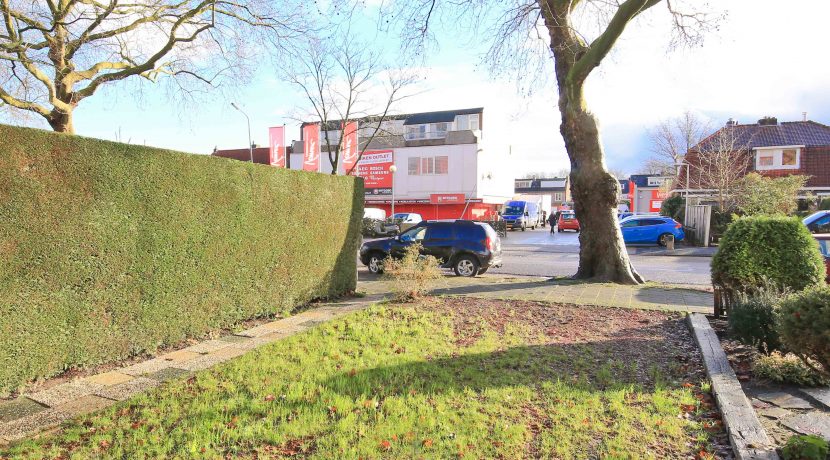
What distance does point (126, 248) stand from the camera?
5258 mm

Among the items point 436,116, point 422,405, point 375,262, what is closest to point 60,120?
point 375,262

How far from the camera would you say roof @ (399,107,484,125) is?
158 ft

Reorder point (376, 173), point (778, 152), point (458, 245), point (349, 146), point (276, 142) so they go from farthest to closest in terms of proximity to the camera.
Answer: point (376, 173) < point (778, 152) < point (276, 142) < point (349, 146) < point (458, 245)

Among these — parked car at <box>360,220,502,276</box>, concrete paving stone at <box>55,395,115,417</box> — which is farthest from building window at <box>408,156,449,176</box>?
concrete paving stone at <box>55,395,115,417</box>

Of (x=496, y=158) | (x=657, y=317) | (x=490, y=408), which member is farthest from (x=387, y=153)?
(x=490, y=408)

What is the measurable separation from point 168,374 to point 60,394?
0.86m

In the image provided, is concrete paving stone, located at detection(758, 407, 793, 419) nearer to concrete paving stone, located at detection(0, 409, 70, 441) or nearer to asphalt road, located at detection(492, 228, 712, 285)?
concrete paving stone, located at detection(0, 409, 70, 441)

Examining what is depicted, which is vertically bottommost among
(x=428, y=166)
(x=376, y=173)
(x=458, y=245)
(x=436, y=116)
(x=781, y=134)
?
(x=458, y=245)

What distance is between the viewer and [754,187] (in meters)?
24.4

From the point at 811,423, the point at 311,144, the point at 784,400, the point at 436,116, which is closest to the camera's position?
the point at 811,423

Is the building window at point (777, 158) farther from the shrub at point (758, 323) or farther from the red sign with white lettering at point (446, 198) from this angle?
the shrub at point (758, 323)

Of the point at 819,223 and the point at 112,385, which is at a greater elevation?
the point at 819,223

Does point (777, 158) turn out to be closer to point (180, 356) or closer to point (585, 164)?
point (585, 164)

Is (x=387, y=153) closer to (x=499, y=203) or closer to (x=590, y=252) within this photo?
(x=499, y=203)
